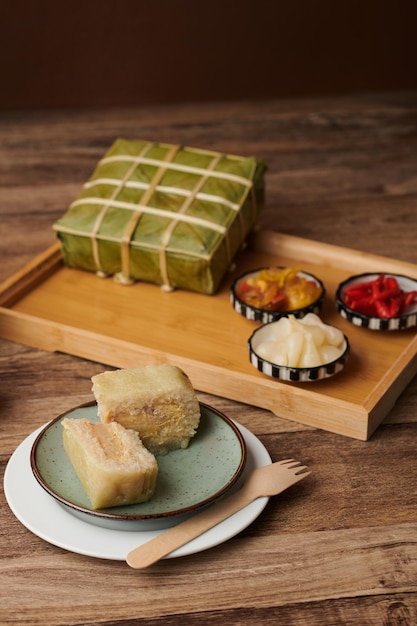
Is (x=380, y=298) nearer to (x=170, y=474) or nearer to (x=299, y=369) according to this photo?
(x=299, y=369)

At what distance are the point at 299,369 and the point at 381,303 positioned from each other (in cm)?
32

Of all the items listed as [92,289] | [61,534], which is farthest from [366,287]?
[61,534]

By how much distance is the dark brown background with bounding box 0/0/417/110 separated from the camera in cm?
345

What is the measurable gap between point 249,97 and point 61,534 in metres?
2.61

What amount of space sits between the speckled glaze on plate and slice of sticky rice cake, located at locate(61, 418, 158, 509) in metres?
0.02

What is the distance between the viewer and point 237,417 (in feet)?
5.65

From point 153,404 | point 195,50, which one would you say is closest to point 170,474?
point 153,404

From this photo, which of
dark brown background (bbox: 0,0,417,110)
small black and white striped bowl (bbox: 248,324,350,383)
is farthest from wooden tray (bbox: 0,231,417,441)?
dark brown background (bbox: 0,0,417,110)

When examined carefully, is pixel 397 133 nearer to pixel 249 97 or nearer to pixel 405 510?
pixel 249 97

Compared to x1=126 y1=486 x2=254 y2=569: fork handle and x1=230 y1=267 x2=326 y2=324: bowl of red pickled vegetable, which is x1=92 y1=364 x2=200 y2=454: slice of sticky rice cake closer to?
x1=126 y1=486 x2=254 y2=569: fork handle

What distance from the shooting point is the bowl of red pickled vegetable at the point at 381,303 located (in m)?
1.89

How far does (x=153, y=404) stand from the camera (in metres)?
1.48

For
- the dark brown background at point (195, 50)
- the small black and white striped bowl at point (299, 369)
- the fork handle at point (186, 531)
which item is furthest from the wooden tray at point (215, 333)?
the dark brown background at point (195, 50)

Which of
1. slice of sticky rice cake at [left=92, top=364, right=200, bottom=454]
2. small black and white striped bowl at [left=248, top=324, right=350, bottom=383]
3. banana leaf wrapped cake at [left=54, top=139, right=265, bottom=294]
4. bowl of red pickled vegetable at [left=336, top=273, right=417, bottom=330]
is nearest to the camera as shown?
slice of sticky rice cake at [left=92, top=364, right=200, bottom=454]
